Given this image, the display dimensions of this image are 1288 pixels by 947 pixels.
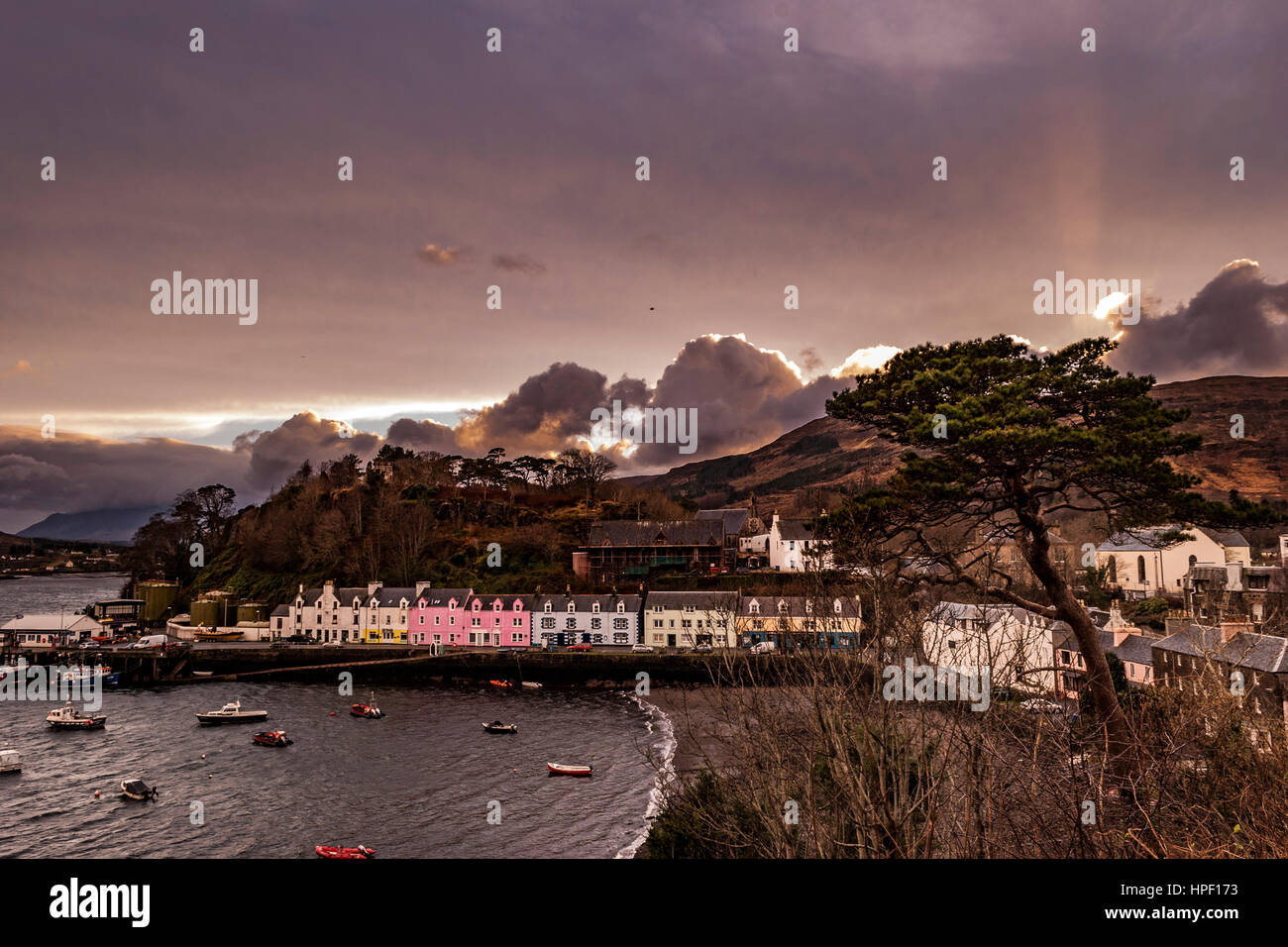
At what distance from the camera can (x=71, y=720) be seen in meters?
32.3

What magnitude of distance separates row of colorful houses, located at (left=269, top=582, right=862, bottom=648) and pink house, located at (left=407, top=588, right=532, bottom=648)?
0.07m

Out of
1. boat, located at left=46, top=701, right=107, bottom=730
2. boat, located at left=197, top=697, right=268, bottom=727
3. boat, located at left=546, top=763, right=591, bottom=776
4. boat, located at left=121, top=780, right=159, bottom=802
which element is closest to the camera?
boat, located at left=121, top=780, right=159, bottom=802

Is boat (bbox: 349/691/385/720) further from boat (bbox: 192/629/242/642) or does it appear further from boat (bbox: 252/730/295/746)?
boat (bbox: 192/629/242/642)

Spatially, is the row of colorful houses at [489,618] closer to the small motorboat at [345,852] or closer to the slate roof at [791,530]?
the slate roof at [791,530]

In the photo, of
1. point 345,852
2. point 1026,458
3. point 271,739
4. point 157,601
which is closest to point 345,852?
point 345,852

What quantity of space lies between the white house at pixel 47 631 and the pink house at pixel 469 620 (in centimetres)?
2768

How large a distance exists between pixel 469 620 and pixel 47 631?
34390 mm

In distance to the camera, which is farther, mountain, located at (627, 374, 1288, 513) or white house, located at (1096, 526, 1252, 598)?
mountain, located at (627, 374, 1288, 513)

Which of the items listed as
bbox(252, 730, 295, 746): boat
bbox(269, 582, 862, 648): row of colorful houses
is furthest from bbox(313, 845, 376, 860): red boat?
bbox(269, 582, 862, 648): row of colorful houses

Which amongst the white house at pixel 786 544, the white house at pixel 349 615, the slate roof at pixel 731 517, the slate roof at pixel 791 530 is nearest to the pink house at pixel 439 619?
the white house at pixel 349 615

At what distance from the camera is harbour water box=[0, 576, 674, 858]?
19.2m

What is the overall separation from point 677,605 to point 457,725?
20.6m

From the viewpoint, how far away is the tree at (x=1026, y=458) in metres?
9.91
